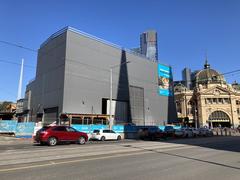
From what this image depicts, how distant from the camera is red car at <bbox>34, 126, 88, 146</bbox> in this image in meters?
19.2

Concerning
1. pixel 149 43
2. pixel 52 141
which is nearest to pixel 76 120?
pixel 52 141

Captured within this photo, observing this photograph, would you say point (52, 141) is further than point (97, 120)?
No

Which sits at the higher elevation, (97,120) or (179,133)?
(97,120)

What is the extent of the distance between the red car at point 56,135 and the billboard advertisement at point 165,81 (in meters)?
41.0

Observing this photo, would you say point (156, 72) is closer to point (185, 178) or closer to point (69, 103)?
point (69, 103)

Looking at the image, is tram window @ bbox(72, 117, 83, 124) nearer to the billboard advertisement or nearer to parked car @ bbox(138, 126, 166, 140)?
parked car @ bbox(138, 126, 166, 140)

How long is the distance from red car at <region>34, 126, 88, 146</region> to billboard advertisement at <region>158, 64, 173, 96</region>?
134ft

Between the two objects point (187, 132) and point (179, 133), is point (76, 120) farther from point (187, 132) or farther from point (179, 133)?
point (187, 132)

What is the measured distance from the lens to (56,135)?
65.2 ft

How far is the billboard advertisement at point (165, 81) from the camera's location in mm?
60562

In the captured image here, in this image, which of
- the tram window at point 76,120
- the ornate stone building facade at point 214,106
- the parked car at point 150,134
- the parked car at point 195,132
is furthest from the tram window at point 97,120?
the ornate stone building facade at point 214,106

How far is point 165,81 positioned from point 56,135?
47025 mm

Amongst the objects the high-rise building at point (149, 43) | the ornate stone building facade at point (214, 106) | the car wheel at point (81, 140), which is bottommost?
the car wheel at point (81, 140)

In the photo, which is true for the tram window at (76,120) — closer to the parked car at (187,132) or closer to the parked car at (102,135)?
the parked car at (102,135)
